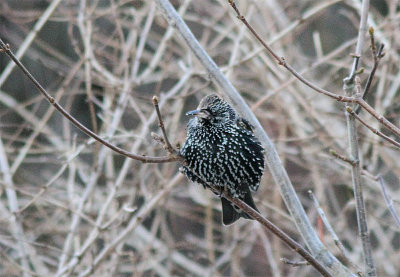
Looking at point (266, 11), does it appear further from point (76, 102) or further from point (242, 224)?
point (76, 102)

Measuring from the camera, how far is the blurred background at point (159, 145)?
189 inches

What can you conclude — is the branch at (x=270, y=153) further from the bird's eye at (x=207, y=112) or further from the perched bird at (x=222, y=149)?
the bird's eye at (x=207, y=112)

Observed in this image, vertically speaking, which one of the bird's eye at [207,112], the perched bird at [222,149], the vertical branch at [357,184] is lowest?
the vertical branch at [357,184]

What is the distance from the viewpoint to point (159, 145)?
489 cm

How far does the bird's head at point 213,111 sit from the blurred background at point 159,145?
15cm

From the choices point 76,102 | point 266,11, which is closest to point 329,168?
point 266,11

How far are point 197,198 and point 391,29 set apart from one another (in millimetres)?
2732

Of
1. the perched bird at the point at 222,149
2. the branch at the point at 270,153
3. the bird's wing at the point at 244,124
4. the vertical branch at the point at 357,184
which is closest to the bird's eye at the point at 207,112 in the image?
the perched bird at the point at 222,149

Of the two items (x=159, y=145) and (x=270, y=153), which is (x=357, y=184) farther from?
(x=159, y=145)

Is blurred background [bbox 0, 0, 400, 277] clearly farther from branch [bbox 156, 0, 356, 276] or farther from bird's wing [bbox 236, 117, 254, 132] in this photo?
bird's wing [bbox 236, 117, 254, 132]

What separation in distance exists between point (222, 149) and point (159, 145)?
1.23 metres

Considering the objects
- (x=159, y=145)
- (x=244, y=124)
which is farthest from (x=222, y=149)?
(x=159, y=145)

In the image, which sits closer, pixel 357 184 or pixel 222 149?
pixel 357 184

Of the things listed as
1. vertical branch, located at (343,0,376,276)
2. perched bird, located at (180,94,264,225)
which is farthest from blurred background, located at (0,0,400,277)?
vertical branch, located at (343,0,376,276)
